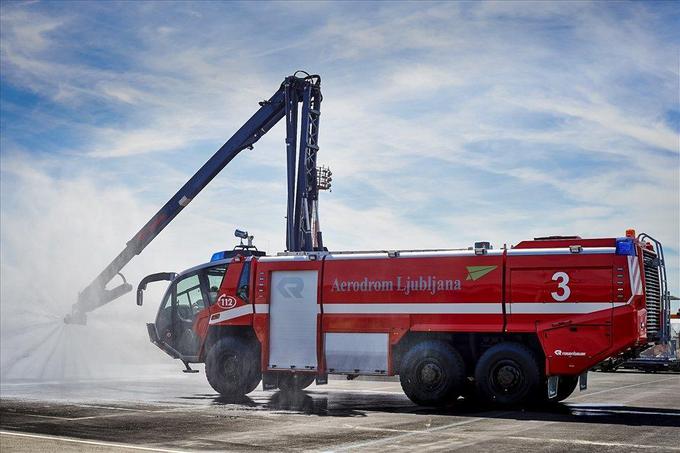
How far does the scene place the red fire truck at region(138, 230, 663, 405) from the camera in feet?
53.7

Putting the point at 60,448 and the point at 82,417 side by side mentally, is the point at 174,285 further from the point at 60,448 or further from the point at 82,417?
the point at 60,448

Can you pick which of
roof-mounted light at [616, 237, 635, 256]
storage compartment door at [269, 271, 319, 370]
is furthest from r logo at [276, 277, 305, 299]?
roof-mounted light at [616, 237, 635, 256]

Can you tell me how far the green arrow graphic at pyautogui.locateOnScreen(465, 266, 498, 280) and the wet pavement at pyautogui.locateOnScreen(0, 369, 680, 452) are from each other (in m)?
2.65

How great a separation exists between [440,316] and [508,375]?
1854 millimetres

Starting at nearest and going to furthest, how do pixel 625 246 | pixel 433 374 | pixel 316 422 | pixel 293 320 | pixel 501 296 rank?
1. pixel 316 422
2. pixel 625 246
3. pixel 501 296
4. pixel 433 374
5. pixel 293 320

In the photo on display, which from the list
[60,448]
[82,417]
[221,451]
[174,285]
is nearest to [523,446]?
[221,451]

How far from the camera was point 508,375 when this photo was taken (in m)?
16.6

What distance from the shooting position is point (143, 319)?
1617 inches

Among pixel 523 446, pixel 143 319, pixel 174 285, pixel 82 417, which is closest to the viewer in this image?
pixel 523 446

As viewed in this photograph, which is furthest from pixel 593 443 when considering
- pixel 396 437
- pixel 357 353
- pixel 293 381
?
pixel 293 381

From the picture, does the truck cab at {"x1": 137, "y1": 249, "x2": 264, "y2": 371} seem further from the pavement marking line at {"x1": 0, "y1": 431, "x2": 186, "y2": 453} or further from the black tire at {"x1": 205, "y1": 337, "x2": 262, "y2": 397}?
the pavement marking line at {"x1": 0, "y1": 431, "x2": 186, "y2": 453}

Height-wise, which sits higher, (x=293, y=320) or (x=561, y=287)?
(x=561, y=287)

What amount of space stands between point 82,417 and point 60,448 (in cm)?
406

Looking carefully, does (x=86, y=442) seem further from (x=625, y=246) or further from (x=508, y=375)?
(x=625, y=246)
